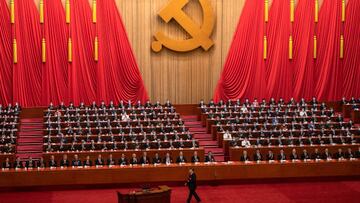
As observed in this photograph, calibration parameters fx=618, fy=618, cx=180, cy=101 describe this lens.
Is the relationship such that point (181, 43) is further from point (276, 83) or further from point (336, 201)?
point (336, 201)

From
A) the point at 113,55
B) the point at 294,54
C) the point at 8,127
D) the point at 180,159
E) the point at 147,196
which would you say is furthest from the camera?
the point at 294,54

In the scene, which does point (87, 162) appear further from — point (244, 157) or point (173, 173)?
point (244, 157)

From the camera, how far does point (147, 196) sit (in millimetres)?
10391

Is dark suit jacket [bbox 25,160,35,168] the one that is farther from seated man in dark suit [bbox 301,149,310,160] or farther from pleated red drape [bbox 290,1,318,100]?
pleated red drape [bbox 290,1,318,100]

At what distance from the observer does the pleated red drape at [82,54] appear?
18.9 metres

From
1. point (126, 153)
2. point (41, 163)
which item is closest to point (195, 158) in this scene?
point (126, 153)

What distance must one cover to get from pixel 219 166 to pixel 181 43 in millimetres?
6897

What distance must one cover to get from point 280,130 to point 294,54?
4911mm

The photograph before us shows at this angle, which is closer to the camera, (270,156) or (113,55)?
(270,156)

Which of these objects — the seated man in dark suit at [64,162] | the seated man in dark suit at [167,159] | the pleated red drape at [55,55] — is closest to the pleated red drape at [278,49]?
the pleated red drape at [55,55]

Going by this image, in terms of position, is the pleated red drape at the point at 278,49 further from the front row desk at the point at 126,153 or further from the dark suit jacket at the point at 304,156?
the front row desk at the point at 126,153

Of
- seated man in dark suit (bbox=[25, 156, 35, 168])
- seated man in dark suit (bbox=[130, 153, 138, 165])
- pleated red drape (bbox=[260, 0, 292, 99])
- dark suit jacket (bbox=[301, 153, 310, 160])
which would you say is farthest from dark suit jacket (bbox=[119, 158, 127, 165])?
pleated red drape (bbox=[260, 0, 292, 99])

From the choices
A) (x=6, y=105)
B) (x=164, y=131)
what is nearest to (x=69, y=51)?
(x=6, y=105)

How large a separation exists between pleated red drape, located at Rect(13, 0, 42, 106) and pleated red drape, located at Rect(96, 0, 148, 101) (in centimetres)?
187
